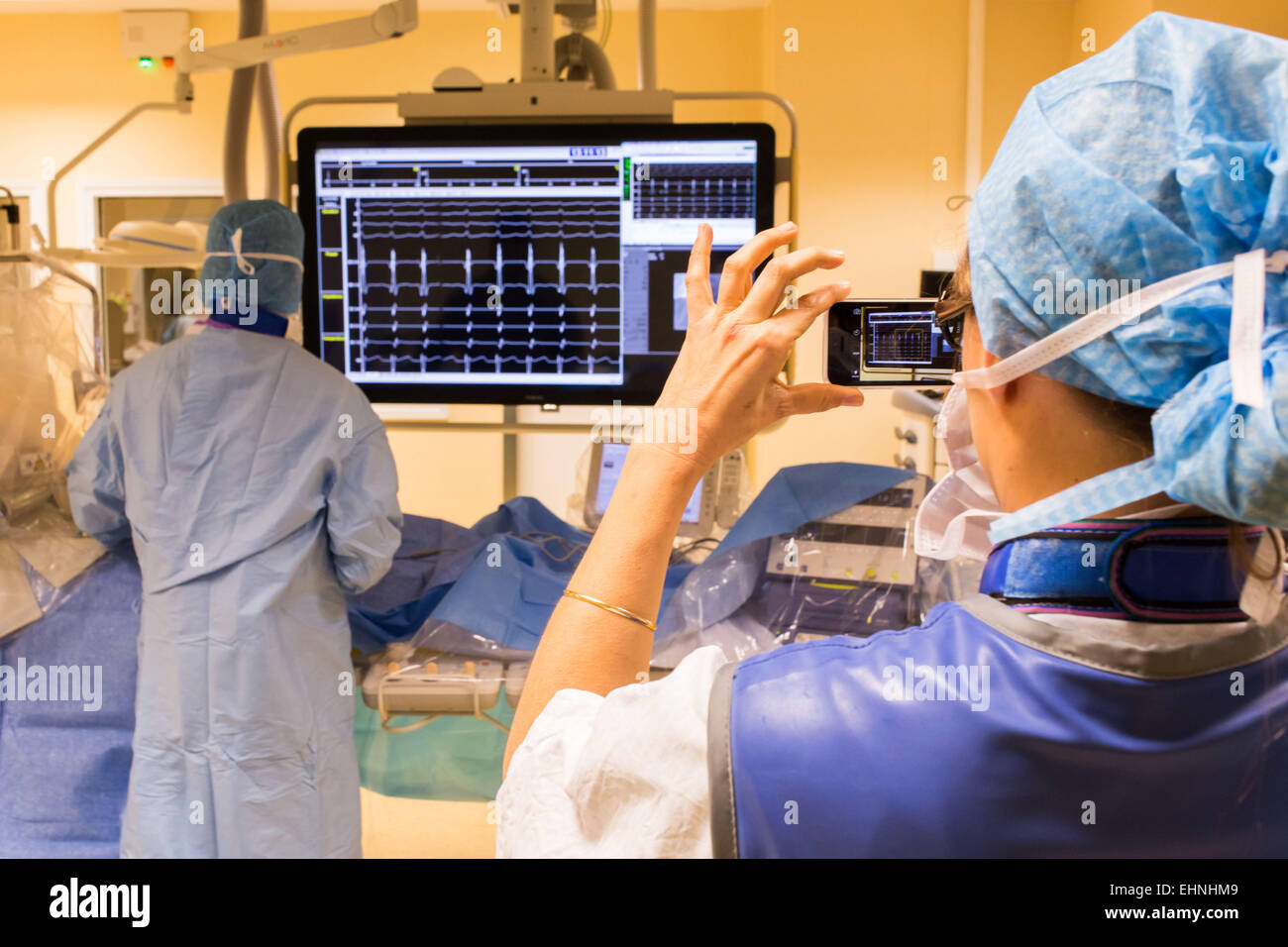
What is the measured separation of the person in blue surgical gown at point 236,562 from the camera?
1.52 meters

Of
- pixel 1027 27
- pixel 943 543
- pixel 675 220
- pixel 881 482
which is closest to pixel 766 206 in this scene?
pixel 675 220

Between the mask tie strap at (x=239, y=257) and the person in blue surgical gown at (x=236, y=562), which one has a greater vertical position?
the mask tie strap at (x=239, y=257)

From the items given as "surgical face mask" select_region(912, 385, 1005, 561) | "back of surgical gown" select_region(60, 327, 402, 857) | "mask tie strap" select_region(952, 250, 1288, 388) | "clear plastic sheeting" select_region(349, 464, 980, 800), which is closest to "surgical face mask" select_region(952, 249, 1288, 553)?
"mask tie strap" select_region(952, 250, 1288, 388)

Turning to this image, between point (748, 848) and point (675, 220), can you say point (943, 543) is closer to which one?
point (748, 848)

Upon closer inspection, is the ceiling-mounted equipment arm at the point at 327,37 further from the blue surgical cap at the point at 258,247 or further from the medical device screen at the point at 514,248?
the blue surgical cap at the point at 258,247

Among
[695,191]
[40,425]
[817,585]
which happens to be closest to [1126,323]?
[817,585]

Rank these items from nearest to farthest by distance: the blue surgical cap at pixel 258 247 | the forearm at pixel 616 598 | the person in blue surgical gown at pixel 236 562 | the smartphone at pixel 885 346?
the forearm at pixel 616 598 → the smartphone at pixel 885 346 → the person in blue surgical gown at pixel 236 562 → the blue surgical cap at pixel 258 247

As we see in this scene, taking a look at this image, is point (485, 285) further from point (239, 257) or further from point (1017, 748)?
point (1017, 748)

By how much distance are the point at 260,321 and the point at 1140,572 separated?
1.56m

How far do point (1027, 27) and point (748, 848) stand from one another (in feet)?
14.5

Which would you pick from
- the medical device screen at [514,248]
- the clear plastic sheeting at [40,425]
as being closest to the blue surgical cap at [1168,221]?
the medical device screen at [514,248]

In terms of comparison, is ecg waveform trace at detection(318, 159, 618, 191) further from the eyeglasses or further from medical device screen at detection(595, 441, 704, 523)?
the eyeglasses

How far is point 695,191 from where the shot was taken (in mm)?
1726

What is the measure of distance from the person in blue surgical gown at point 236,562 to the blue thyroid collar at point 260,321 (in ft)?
0.12
